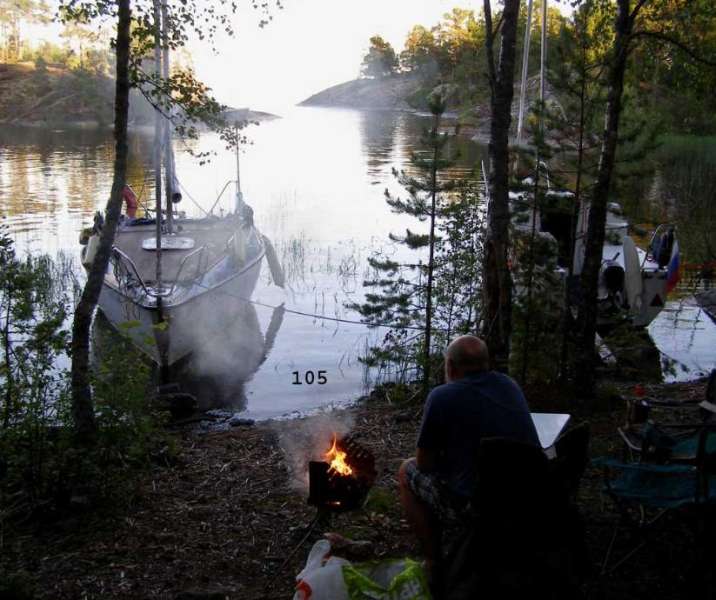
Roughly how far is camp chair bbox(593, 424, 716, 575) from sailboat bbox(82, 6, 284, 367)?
26.6 ft

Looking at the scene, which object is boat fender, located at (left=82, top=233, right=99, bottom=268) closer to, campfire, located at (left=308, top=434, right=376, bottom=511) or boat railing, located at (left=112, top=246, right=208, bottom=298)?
boat railing, located at (left=112, top=246, right=208, bottom=298)

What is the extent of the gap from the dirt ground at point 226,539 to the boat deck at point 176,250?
26.2ft

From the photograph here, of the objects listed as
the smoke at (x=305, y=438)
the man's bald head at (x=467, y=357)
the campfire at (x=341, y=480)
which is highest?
the man's bald head at (x=467, y=357)

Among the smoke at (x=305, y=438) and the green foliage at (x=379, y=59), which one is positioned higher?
the green foliage at (x=379, y=59)

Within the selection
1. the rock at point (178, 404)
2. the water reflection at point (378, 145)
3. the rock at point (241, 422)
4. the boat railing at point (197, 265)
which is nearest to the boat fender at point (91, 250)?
the boat railing at point (197, 265)

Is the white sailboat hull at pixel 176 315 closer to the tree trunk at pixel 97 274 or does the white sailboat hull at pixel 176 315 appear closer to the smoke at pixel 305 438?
the smoke at pixel 305 438

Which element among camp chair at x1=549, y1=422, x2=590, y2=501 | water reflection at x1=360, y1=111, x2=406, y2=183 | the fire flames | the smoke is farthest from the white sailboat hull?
water reflection at x1=360, y1=111, x2=406, y2=183

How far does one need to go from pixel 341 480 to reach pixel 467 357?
1580 mm

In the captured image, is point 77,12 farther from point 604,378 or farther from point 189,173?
point 189,173

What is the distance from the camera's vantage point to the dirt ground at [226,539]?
4004mm

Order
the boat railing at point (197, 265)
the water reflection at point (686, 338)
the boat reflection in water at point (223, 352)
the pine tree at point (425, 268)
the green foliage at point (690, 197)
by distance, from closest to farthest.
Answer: the pine tree at point (425, 268), the boat reflection in water at point (223, 352), the water reflection at point (686, 338), the boat railing at point (197, 265), the green foliage at point (690, 197)

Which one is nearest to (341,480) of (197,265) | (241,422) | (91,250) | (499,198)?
(499,198)

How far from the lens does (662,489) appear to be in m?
3.83

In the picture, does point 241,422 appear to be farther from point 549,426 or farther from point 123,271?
point 549,426
